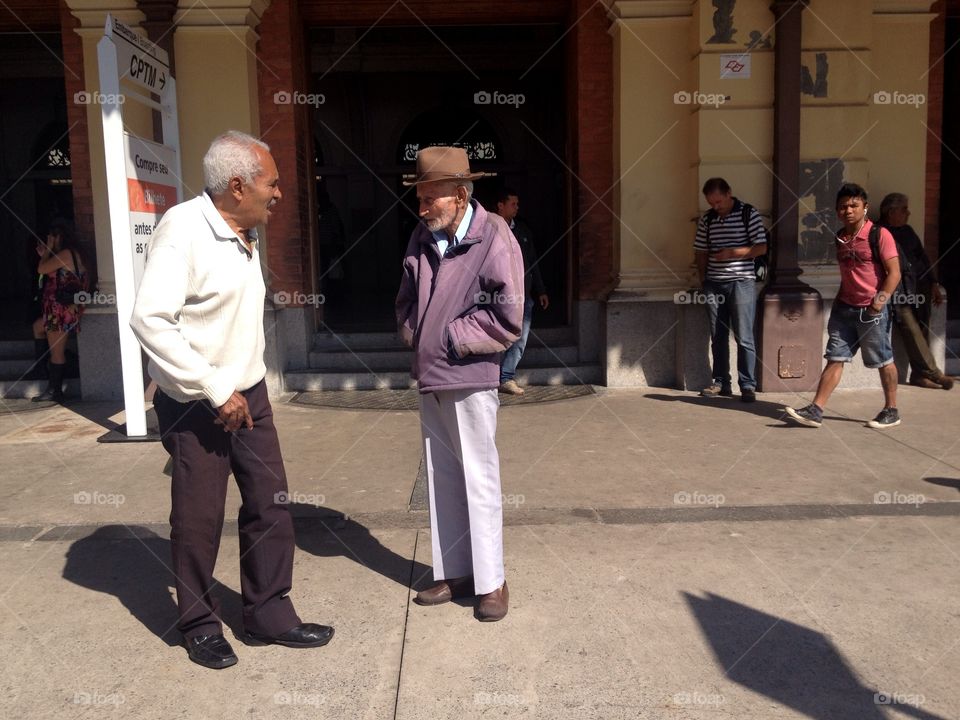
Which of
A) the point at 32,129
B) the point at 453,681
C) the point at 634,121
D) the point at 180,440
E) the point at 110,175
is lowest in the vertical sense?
the point at 453,681

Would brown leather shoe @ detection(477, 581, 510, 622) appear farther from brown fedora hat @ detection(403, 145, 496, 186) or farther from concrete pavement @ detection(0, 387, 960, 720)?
brown fedora hat @ detection(403, 145, 496, 186)

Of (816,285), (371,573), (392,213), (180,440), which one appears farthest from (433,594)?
(392,213)

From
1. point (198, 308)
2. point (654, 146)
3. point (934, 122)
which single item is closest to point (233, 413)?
point (198, 308)

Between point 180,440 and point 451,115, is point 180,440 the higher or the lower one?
the lower one

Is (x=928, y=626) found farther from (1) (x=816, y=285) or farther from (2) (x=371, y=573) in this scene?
(1) (x=816, y=285)

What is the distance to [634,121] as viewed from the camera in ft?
27.8

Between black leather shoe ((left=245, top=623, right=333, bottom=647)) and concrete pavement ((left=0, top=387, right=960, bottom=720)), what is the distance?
0.13ft

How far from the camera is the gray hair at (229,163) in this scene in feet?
10.4

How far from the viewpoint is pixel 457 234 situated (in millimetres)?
3568

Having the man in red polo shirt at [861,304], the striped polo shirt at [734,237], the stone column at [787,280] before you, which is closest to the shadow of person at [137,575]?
the man in red polo shirt at [861,304]

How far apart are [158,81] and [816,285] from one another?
5.83 meters

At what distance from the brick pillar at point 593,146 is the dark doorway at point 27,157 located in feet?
34.5

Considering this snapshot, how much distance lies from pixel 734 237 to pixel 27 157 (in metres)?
13.8

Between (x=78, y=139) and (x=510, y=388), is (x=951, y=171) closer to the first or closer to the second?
(x=510, y=388)
